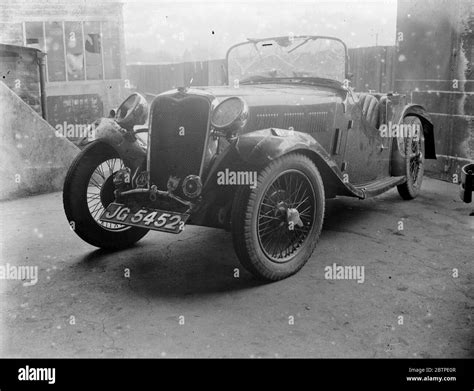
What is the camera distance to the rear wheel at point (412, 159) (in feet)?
18.3

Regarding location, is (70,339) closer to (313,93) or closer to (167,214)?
(167,214)

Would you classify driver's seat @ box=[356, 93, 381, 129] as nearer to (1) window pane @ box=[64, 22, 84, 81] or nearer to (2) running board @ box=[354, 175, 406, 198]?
(2) running board @ box=[354, 175, 406, 198]

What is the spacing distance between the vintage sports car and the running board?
22 millimetres

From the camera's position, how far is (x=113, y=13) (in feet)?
48.3

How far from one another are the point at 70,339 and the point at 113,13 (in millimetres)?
13474

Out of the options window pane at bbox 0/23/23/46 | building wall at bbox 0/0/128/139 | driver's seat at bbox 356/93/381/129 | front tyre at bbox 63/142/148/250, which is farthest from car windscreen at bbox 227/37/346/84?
window pane at bbox 0/23/23/46

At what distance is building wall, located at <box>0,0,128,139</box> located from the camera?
14.0 metres

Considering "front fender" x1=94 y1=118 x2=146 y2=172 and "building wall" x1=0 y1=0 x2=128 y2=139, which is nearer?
"front fender" x1=94 y1=118 x2=146 y2=172

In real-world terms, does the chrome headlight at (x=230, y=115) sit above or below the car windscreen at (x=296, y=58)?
below

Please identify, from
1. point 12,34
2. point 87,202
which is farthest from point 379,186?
point 12,34

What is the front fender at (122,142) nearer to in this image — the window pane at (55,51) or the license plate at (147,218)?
the license plate at (147,218)

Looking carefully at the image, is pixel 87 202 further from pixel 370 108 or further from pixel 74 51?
pixel 74 51

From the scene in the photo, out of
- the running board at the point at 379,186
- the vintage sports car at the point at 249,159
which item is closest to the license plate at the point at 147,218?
the vintage sports car at the point at 249,159
